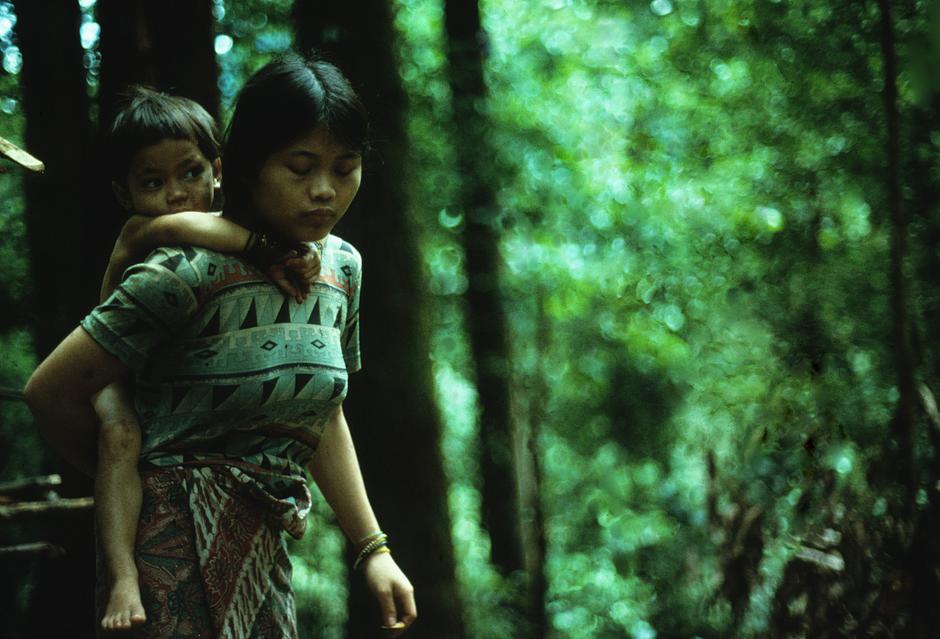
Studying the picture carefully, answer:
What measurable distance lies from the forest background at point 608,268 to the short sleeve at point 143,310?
140 centimetres

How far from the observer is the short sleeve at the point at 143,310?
1415 mm

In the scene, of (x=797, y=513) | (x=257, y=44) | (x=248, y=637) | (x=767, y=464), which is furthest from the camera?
(x=257, y=44)

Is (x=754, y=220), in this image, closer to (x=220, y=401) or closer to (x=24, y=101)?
(x=24, y=101)

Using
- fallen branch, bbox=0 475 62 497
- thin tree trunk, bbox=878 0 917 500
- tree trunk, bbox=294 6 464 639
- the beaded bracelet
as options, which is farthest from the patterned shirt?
thin tree trunk, bbox=878 0 917 500

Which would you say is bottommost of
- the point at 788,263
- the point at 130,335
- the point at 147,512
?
the point at 147,512

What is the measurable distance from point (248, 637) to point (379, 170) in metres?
3.18

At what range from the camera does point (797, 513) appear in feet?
13.2

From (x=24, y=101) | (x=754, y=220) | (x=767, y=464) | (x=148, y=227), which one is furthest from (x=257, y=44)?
(x=148, y=227)

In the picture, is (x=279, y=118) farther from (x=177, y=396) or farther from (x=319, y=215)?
(x=177, y=396)

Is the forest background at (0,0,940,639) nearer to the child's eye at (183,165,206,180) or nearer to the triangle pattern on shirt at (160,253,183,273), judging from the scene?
the child's eye at (183,165,206,180)

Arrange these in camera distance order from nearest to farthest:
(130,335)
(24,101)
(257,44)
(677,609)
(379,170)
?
(130,335), (24,101), (379,170), (257,44), (677,609)

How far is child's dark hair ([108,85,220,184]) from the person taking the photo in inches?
69.3

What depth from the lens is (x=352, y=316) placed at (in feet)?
6.04

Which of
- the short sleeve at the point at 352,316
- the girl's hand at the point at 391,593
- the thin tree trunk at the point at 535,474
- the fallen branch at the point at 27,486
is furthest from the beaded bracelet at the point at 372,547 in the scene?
the thin tree trunk at the point at 535,474
